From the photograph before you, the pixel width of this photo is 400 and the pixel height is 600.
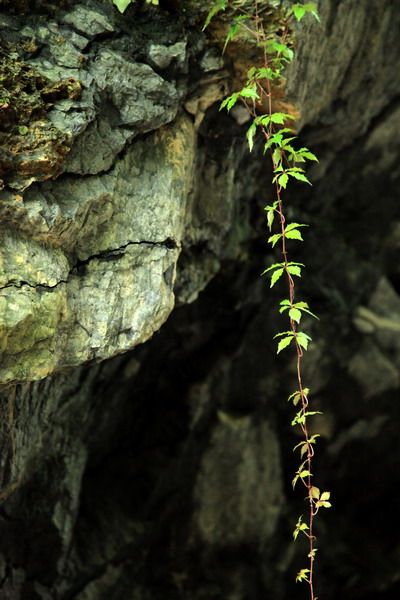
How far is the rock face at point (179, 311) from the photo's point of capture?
1830 mm

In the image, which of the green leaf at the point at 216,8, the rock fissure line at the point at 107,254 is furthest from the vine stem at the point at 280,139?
the rock fissure line at the point at 107,254

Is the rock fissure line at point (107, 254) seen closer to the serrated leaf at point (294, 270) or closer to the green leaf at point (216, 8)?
the serrated leaf at point (294, 270)

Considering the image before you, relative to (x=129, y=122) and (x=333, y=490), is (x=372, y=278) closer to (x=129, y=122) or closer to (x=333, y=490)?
(x=333, y=490)

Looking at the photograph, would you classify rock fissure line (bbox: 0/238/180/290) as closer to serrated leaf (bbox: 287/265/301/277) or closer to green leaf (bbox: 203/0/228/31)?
serrated leaf (bbox: 287/265/301/277)

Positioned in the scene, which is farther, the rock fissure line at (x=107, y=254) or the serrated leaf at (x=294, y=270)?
the serrated leaf at (x=294, y=270)

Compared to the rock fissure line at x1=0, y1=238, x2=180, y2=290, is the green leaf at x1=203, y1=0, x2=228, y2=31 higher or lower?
higher

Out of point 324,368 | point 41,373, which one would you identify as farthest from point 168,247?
point 324,368

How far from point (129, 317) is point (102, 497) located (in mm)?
1948

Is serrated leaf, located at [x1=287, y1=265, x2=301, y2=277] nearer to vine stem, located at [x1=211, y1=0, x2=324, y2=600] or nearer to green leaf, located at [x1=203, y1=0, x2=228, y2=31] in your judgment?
vine stem, located at [x1=211, y1=0, x2=324, y2=600]

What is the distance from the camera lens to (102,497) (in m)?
3.61

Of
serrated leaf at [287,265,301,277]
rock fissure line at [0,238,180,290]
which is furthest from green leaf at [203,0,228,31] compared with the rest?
serrated leaf at [287,265,301,277]

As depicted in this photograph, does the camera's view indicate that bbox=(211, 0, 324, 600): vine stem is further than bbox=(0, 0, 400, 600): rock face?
Yes

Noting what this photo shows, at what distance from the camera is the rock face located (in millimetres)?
1830

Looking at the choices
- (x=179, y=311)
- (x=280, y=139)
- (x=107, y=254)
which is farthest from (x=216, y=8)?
(x=179, y=311)
